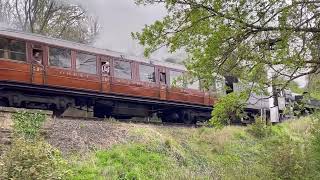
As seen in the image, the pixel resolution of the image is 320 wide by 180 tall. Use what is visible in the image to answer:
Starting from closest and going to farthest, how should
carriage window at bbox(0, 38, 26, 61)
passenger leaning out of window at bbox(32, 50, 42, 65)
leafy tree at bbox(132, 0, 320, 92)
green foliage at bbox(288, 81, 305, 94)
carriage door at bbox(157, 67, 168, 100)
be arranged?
leafy tree at bbox(132, 0, 320, 92), green foliage at bbox(288, 81, 305, 94), carriage window at bbox(0, 38, 26, 61), passenger leaning out of window at bbox(32, 50, 42, 65), carriage door at bbox(157, 67, 168, 100)

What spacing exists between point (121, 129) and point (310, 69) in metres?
6.26

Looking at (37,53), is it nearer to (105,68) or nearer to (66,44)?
(66,44)

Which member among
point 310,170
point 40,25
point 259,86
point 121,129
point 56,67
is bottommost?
point 310,170

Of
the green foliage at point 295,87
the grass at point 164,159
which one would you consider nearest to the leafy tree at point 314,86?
the green foliage at point 295,87

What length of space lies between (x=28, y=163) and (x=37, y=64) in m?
6.88

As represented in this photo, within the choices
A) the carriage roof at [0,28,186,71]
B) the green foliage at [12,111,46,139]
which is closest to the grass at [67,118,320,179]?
the green foliage at [12,111,46,139]

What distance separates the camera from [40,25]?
30.6 meters

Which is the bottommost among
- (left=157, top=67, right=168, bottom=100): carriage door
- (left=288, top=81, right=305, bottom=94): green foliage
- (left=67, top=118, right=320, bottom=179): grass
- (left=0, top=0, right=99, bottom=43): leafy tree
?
(left=67, top=118, right=320, bottom=179): grass

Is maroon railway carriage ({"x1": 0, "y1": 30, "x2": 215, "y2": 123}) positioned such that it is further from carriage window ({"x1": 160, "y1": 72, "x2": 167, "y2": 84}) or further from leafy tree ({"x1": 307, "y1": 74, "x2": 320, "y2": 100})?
leafy tree ({"x1": 307, "y1": 74, "x2": 320, "y2": 100})

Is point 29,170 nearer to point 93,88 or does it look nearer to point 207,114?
point 93,88

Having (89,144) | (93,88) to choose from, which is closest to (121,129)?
(89,144)

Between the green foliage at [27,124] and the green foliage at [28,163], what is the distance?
185cm

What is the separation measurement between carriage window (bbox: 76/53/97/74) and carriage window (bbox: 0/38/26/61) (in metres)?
2.14

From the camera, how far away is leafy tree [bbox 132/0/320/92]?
353 inches
